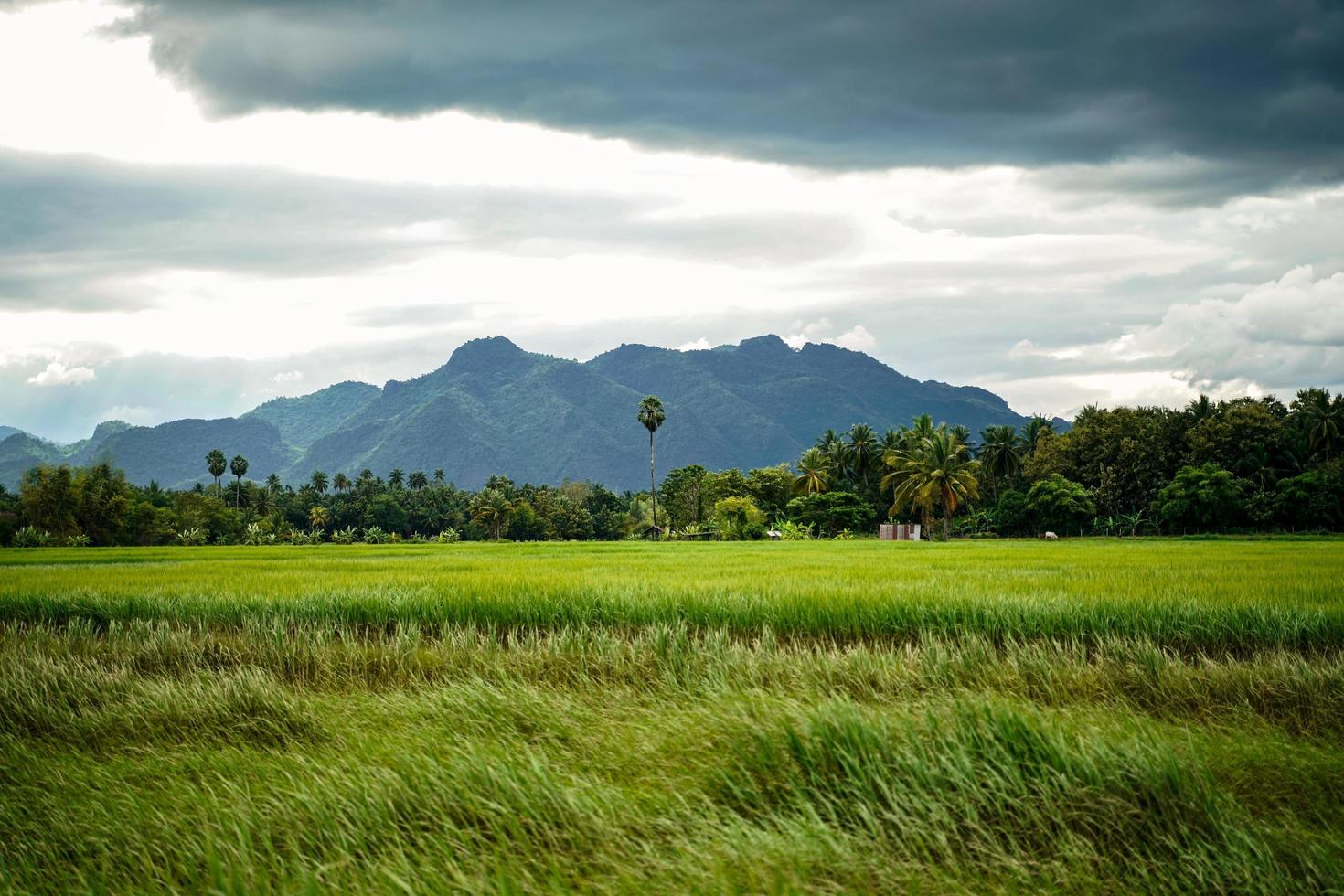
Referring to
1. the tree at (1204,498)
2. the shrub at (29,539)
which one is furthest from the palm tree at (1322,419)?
the shrub at (29,539)

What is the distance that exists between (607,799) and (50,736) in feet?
19.1

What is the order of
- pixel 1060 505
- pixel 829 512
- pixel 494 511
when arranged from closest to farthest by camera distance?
pixel 1060 505
pixel 829 512
pixel 494 511

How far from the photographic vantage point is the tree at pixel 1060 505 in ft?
225

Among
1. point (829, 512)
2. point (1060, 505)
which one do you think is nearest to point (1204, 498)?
point (1060, 505)

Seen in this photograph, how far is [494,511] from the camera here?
105 metres

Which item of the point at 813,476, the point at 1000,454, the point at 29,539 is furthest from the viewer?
the point at 1000,454

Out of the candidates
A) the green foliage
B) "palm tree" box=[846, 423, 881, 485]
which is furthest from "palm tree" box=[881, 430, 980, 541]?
"palm tree" box=[846, 423, 881, 485]

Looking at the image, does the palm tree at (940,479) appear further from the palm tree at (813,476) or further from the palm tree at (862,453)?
the palm tree at (862,453)

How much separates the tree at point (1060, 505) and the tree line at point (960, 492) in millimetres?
142

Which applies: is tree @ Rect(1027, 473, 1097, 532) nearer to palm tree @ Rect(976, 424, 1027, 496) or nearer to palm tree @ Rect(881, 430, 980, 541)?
palm tree @ Rect(881, 430, 980, 541)

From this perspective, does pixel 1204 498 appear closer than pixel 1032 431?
Yes

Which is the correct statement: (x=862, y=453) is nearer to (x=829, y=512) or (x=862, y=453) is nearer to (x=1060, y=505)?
(x=829, y=512)

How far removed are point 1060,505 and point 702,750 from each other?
7106cm

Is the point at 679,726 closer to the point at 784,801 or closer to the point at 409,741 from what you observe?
the point at 784,801
